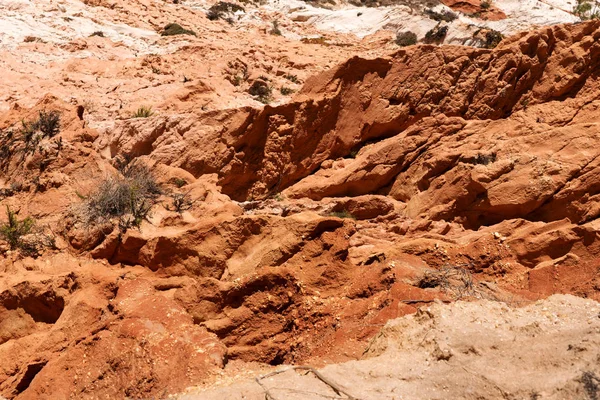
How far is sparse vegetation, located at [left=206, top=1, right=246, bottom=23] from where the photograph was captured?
2042cm

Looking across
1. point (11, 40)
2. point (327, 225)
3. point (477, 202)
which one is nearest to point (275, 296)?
point (327, 225)

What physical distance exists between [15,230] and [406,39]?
1398cm

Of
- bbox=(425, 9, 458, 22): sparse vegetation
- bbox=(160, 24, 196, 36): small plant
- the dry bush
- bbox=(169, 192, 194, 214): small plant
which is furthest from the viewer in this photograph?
bbox=(425, 9, 458, 22): sparse vegetation

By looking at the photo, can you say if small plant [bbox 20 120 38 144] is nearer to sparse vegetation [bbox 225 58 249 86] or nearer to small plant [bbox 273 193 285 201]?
small plant [bbox 273 193 285 201]

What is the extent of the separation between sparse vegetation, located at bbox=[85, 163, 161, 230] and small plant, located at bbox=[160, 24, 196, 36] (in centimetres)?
1033

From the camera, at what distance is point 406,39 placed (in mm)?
17125

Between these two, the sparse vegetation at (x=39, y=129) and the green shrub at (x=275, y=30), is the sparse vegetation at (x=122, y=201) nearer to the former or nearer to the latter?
the sparse vegetation at (x=39, y=129)

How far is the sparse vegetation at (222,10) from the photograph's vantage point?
20.4m

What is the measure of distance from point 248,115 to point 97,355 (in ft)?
17.9

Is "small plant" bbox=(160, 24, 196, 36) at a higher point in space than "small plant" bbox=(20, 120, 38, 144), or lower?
lower

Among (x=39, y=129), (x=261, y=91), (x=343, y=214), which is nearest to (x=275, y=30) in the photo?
(x=261, y=91)

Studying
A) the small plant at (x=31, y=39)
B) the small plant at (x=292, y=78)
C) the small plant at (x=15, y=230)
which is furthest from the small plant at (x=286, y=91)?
the small plant at (x=31, y=39)

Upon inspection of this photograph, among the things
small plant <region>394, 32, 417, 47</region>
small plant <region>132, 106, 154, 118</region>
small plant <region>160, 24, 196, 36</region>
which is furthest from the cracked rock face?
small plant <region>394, 32, 417, 47</region>

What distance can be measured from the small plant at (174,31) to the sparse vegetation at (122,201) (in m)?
10.3
